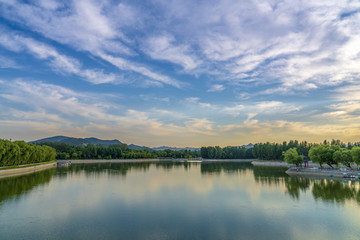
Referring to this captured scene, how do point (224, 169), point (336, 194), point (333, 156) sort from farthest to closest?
point (224, 169) < point (333, 156) < point (336, 194)

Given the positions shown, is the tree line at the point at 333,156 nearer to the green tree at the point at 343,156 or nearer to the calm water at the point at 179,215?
the green tree at the point at 343,156

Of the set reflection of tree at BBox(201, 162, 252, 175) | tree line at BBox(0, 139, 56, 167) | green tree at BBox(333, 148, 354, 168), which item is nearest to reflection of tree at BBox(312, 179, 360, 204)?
green tree at BBox(333, 148, 354, 168)

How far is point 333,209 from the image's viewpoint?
76.9 ft

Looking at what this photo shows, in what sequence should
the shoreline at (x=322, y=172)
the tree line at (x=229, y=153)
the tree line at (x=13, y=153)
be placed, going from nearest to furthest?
the shoreline at (x=322, y=172), the tree line at (x=13, y=153), the tree line at (x=229, y=153)

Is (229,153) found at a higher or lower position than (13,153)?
lower

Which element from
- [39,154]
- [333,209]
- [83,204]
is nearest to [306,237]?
[333,209]

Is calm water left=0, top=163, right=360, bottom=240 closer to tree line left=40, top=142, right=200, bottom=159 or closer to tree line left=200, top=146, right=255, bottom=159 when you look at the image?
tree line left=40, top=142, right=200, bottom=159

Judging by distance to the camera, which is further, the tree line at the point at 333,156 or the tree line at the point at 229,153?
the tree line at the point at 229,153

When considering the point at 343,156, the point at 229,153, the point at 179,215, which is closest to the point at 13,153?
the point at 179,215

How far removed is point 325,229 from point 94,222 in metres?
17.3

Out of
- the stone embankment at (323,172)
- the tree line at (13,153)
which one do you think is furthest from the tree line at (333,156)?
the tree line at (13,153)

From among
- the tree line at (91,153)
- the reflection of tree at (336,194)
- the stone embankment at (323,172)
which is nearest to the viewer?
the reflection of tree at (336,194)

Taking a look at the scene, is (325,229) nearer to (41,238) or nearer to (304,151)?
(41,238)

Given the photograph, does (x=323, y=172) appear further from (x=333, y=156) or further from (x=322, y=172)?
(x=333, y=156)
